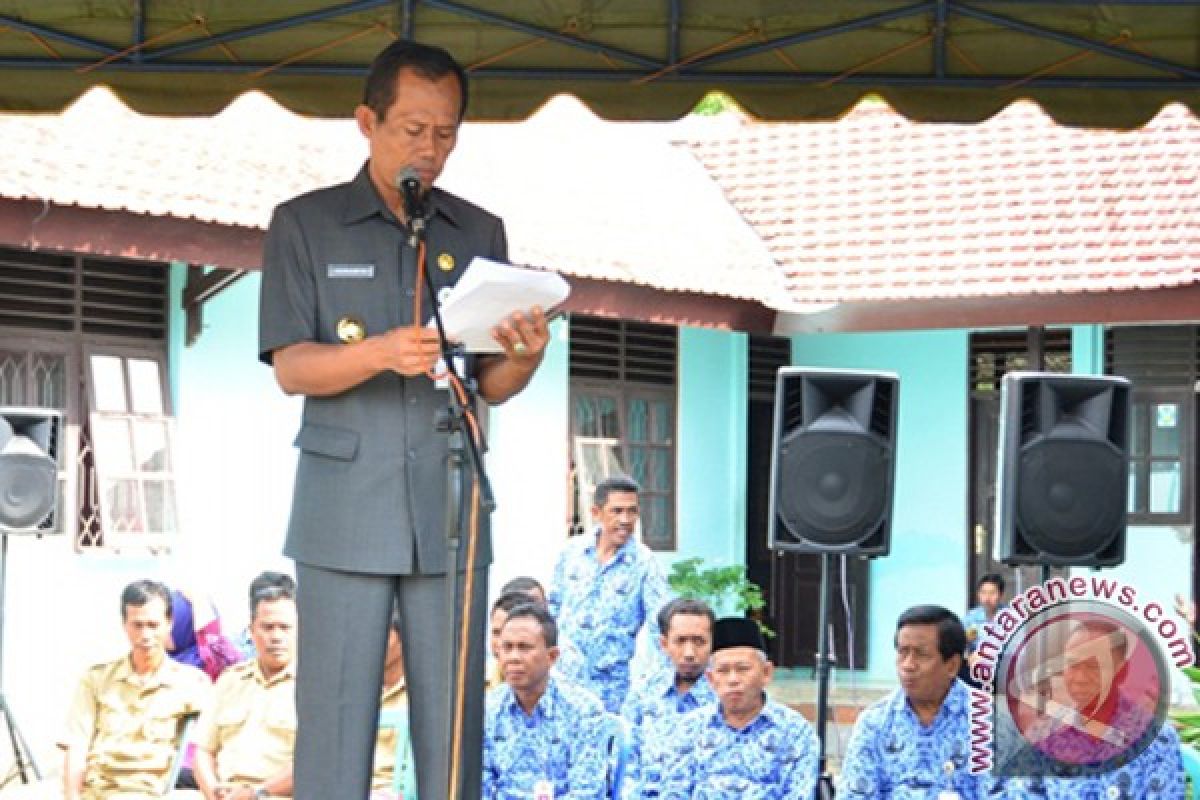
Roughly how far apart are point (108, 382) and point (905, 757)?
6.07 metres

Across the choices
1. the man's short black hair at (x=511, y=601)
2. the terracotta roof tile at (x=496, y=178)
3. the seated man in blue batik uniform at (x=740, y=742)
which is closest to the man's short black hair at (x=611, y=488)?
the man's short black hair at (x=511, y=601)

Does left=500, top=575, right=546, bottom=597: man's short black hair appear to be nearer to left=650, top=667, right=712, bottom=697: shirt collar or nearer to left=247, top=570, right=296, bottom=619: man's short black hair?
left=650, top=667, right=712, bottom=697: shirt collar

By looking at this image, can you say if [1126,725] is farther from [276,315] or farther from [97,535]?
[97,535]

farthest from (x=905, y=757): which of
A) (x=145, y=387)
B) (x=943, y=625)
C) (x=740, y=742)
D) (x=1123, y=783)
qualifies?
(x=145, y=387)

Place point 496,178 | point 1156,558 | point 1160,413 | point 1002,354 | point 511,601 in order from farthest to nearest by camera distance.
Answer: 1. point 1002,354
2. point 1160,413
3. point 1156,558
4. point 496,178
5. point 511,601

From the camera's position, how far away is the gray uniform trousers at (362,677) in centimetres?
355

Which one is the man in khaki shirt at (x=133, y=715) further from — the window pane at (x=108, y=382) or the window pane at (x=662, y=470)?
the window pane at (x=662, y=470)

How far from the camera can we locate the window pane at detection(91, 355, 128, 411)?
11.6 metres

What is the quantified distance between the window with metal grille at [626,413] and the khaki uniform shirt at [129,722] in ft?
22.2

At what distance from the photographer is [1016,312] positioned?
50.2ft

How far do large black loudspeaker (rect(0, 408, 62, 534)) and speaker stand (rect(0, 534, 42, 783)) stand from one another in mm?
149

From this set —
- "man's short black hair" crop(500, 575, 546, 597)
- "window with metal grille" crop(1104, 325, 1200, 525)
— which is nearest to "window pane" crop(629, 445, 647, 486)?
"window with metal grille" crop(1104, 325, 1200, 525)

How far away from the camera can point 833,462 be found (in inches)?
265

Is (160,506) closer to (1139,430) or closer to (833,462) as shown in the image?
(833,462)
